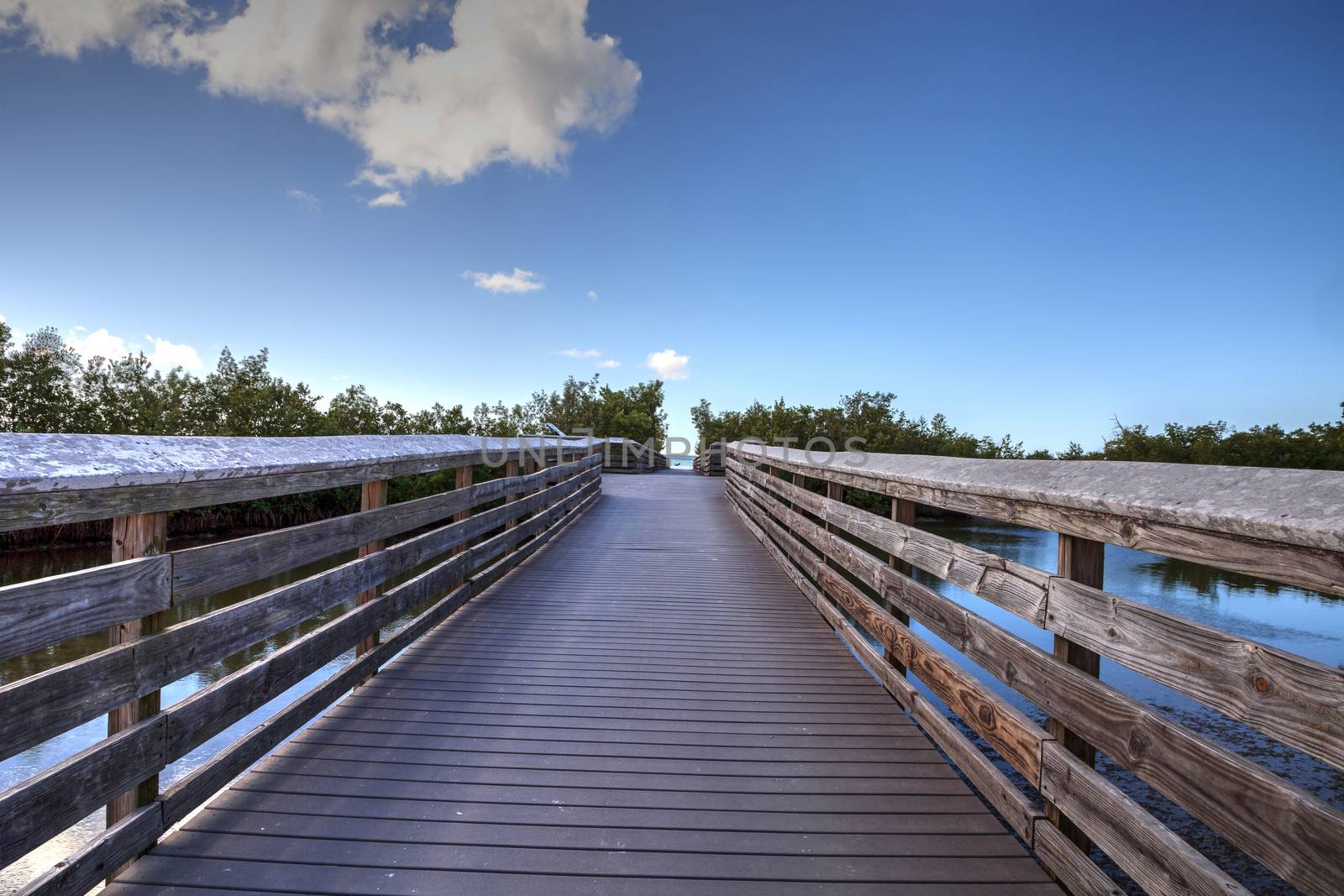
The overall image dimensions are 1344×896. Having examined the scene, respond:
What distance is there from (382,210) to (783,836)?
101 feet

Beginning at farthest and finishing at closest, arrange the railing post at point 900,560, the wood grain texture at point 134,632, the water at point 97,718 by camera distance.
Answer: the water at point 97,718 < the railing post at point 900,560 < the wood grain texture at point 134,632

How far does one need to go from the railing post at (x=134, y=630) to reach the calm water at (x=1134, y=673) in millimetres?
1260

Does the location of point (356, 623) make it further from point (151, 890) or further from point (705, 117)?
point (705, 117)

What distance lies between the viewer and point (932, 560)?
2.68 metres

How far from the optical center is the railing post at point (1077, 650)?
179 cm

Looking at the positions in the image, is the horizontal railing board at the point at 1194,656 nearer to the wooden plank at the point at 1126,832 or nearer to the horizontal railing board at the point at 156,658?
the wooden plank at the point at 1126,832

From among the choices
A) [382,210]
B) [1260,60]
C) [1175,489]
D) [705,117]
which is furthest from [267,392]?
[1260,60]

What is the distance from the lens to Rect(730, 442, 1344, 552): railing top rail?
3.55 ft

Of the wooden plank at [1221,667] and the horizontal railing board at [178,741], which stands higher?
the wooden plank at [1221,667]

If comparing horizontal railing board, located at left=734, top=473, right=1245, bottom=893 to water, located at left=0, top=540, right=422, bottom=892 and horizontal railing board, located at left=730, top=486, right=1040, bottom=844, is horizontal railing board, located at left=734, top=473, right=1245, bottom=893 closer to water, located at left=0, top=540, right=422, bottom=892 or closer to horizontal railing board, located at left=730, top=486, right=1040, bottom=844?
horizontal railing board, located at left=730, top=486, right=1040, bottom=844

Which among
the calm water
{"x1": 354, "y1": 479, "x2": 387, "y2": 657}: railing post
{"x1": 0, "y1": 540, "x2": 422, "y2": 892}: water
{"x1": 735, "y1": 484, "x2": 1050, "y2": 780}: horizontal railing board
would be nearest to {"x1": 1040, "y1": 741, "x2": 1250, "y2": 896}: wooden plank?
{"x1": 735, "y1": 484, "x2": 1050, "y2": 780}: horizontal railing board

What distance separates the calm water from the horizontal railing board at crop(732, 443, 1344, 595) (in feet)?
8.73

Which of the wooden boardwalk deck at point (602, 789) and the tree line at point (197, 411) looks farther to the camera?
the tree line at point (197, 411)

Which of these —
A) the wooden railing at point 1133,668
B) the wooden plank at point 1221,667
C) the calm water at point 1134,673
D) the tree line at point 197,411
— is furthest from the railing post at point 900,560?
the tree line at point 197,411
